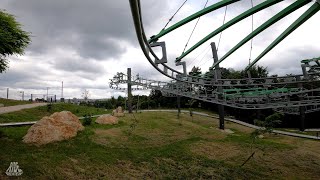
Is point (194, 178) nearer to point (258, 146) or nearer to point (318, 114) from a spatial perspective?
point (258, 146)

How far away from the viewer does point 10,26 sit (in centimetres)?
1656

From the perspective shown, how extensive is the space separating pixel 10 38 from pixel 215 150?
14649 mm

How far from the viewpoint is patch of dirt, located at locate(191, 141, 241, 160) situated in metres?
19.6

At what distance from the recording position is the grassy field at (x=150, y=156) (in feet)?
47.6

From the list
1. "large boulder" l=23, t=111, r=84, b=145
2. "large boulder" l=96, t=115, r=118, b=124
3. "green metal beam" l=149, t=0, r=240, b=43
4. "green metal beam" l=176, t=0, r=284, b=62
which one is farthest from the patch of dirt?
"green metal beam" l=149, t=0, r=240, b=43

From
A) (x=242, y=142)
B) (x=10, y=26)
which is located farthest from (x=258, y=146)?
(x=10, y=26)

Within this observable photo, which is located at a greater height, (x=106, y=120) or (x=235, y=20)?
(x=235, y=20)

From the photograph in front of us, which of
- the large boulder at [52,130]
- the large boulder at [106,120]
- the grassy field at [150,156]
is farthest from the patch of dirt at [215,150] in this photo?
the large boulder at [52,130]

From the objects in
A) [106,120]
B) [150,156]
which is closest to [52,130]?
[150,156]

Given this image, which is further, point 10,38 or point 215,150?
point 215,150

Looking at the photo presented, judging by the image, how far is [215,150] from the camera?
68.6 feet

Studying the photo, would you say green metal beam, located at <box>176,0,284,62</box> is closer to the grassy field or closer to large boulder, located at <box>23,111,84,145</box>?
the grassy field

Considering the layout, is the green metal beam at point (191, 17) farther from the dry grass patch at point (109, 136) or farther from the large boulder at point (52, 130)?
the dry grass patch at point (109, 136)

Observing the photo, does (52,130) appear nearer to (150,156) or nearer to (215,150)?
(150,156)
